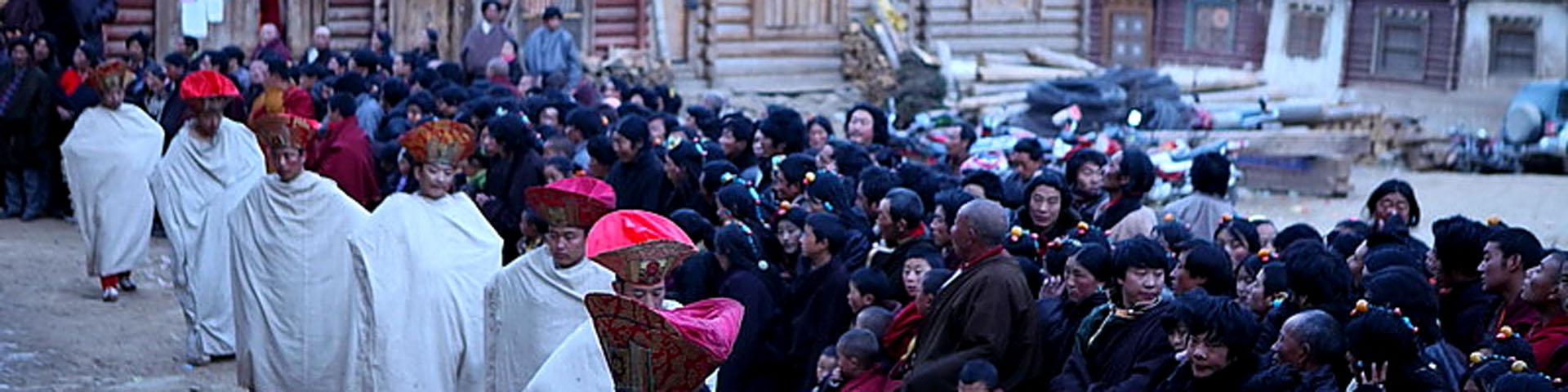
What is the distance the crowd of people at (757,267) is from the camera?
604 centimetres

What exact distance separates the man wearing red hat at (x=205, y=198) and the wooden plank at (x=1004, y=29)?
1781cm

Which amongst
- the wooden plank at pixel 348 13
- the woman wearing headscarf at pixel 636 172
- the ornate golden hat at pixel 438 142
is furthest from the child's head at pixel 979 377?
the wooden plank at pixel 348 13

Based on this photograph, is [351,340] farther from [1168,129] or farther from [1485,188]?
[1485,188]

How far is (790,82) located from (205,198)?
15.4m

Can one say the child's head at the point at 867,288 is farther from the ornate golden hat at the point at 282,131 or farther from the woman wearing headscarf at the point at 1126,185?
the ornate golden hat at the point at 282,131

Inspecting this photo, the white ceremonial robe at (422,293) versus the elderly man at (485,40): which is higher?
the elderly man at (485,40)

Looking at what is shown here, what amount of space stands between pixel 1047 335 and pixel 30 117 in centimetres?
1083

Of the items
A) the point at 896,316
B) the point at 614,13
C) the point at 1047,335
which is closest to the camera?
the point at 1047,335

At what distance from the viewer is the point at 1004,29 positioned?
29.5 m

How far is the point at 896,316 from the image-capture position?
294 inches

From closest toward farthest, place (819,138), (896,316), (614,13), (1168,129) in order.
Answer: (896,316)
(819,138)
(1168,129)
(614,13)

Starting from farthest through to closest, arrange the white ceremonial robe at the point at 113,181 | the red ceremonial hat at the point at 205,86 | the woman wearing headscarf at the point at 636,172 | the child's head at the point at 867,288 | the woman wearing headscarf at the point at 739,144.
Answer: the white ceremonial robe at the point at 113,181
the woman wearing headscarf at the point at 739,144
the woman wearing headscarf at the point at 636,172
the red ceremonial hat at the point at 205,86
the child's head at the point at 867,288

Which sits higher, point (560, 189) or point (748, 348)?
point (560, 189)

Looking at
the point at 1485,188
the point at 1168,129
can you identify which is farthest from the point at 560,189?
the point at 1485,188
